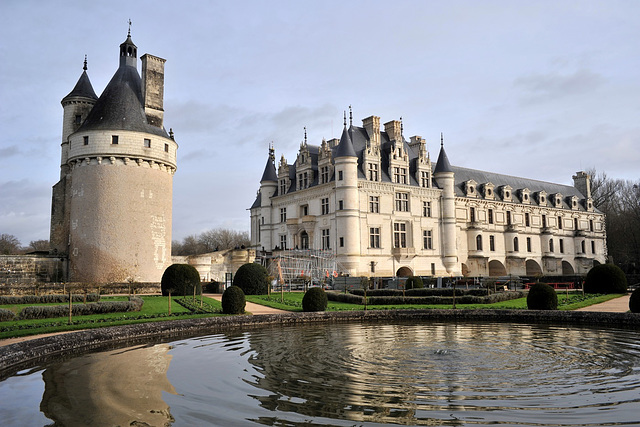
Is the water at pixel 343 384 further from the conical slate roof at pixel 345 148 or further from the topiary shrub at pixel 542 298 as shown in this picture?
the conical slate roof at pixel 345 148

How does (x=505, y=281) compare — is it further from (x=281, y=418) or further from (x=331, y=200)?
(x=281, y=418)

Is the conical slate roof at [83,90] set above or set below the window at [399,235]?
above

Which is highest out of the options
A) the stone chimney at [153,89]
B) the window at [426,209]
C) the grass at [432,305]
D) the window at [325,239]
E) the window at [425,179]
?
the stone chimney at [153,89]

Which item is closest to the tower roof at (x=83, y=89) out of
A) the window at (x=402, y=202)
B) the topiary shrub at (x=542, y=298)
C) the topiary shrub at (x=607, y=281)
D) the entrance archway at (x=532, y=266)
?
the window at (x=402, y=202)

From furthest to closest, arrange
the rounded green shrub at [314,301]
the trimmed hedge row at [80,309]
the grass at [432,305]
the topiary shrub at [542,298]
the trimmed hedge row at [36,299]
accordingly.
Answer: the grass at [432,305]
the trimmed hedge row at [36,299]
the rounded green shrub at [314,301]
the topiary shrub at [542,298]
the trimmed hedge row at [80,309]

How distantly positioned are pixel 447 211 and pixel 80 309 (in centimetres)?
3680

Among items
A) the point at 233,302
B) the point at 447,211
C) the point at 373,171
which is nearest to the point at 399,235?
the point at 447,211

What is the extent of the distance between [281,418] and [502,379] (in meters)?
3.58

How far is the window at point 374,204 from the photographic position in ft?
140

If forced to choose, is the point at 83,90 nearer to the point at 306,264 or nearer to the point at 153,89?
the point at 153,89

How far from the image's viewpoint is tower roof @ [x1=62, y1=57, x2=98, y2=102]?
114ft

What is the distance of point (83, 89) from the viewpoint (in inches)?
1383

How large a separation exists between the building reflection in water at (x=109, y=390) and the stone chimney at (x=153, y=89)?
84.5 ft

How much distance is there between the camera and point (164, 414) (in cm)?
579
